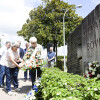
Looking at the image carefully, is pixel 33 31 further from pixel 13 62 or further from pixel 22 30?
pixel 13 62

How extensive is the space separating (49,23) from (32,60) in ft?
87.1

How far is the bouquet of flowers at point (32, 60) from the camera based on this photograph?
628 cm

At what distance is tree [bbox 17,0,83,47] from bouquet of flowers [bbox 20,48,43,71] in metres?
24.3

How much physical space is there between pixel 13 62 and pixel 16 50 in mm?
441

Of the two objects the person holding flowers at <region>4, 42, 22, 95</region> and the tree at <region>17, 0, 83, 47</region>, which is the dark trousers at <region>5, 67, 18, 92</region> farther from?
the tree at <region>17, 0, 83, 47</region>

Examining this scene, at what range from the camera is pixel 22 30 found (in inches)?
1346

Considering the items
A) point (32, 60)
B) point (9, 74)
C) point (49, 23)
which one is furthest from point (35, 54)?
point (49, 23)

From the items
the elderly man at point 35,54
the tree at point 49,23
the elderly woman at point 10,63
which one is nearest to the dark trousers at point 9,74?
the elderly woman at point 10,63

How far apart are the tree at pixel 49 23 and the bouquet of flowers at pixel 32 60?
79.9ft

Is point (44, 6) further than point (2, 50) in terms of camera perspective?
Yes

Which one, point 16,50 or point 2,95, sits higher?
point 16,50

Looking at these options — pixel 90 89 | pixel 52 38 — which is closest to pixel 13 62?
pixel 90 89

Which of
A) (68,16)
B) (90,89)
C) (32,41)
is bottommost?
(90,89)

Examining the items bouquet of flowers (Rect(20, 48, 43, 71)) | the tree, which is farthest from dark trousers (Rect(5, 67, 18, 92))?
the tree
